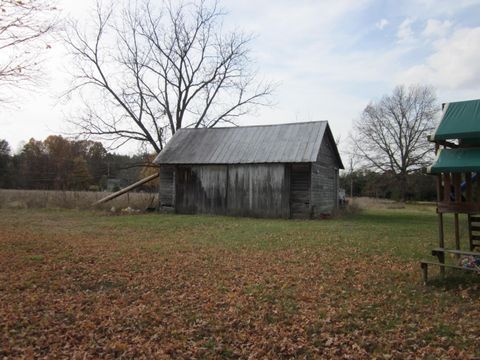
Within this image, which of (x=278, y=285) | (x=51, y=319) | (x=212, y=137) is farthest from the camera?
(x=212, y=137)

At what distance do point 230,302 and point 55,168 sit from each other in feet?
205

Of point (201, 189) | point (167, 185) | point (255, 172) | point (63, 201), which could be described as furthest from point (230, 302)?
point (63, 201)

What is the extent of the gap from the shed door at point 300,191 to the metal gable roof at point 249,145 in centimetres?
85

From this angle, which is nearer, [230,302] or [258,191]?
[230,302]

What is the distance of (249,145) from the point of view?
22.2m

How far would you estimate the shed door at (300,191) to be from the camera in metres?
20.1

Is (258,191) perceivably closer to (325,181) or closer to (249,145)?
(249,145)

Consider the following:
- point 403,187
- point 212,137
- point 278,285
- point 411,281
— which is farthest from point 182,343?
point 403,187

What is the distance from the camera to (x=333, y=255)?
978 cm

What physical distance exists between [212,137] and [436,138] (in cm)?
1809

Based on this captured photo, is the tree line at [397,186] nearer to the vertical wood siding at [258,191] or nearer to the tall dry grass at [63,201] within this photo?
the vertical wood siding at [258,191]

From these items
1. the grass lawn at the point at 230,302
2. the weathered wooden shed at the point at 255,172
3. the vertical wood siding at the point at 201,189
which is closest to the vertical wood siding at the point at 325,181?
the weathered wooden shed at the point at 255,172

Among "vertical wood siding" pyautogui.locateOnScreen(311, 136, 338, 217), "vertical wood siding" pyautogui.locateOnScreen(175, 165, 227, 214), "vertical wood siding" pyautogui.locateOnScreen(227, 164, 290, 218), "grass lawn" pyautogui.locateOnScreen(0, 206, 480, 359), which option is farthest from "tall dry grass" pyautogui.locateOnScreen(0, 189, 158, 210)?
"grass lawn" pyautogui.locateOnScreen(0, 206, 480, 359)

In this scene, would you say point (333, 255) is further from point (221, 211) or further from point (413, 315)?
point (221, 211)
